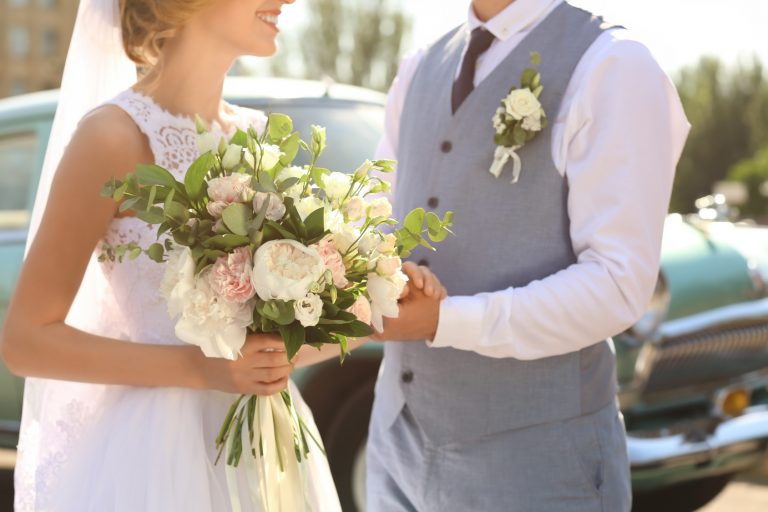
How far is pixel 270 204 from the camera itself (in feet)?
7.35

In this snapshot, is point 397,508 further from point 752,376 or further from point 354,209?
point 752,376

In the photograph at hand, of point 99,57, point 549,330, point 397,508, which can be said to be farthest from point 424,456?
point 99,57

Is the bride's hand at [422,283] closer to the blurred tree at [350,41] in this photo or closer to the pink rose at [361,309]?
the pink rose at [361,309]

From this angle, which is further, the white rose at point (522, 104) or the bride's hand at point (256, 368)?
the white rose at point (522, 104)

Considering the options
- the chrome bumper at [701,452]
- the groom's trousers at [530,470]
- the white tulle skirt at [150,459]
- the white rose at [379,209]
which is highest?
the white rose at [379,209]

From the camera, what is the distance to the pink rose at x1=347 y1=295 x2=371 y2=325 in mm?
2328

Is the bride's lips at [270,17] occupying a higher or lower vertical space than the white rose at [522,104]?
higher

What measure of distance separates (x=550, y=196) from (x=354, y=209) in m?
0.59

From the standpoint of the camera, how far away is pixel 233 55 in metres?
2.96

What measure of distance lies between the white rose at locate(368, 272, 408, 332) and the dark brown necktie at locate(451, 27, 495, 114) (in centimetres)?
73

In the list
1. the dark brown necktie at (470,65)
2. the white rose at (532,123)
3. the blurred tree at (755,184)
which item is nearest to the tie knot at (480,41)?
the dark brown necktie at (470,65)

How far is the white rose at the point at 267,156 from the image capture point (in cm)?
229

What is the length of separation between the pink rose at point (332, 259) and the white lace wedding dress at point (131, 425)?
0.62 metres

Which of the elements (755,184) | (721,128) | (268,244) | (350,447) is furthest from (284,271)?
(721,128)
